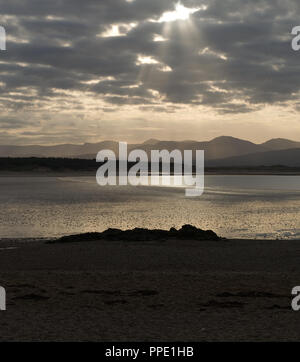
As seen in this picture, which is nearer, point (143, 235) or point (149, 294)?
point (149, 294)

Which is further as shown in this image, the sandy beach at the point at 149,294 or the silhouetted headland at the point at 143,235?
the silhouetted headland at the point at 143,235

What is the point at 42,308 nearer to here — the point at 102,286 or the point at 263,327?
the point at 102,286

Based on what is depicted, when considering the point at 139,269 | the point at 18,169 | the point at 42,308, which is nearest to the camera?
the point at 42,308

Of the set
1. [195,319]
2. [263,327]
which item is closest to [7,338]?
[195,319]

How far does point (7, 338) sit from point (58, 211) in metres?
33.3

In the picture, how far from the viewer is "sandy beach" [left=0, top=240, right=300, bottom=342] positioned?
10.5 metres

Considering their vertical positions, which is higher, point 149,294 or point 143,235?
point 143,235

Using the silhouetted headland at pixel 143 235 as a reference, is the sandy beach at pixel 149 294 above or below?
below

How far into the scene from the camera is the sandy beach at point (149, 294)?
10461 millimetres

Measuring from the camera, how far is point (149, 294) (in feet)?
45.3

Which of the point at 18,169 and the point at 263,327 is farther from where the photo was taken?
the point at 18,169

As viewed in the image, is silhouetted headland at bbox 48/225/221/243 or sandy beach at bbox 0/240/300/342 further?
silhouetted headland at bbox 48/225/221/243
